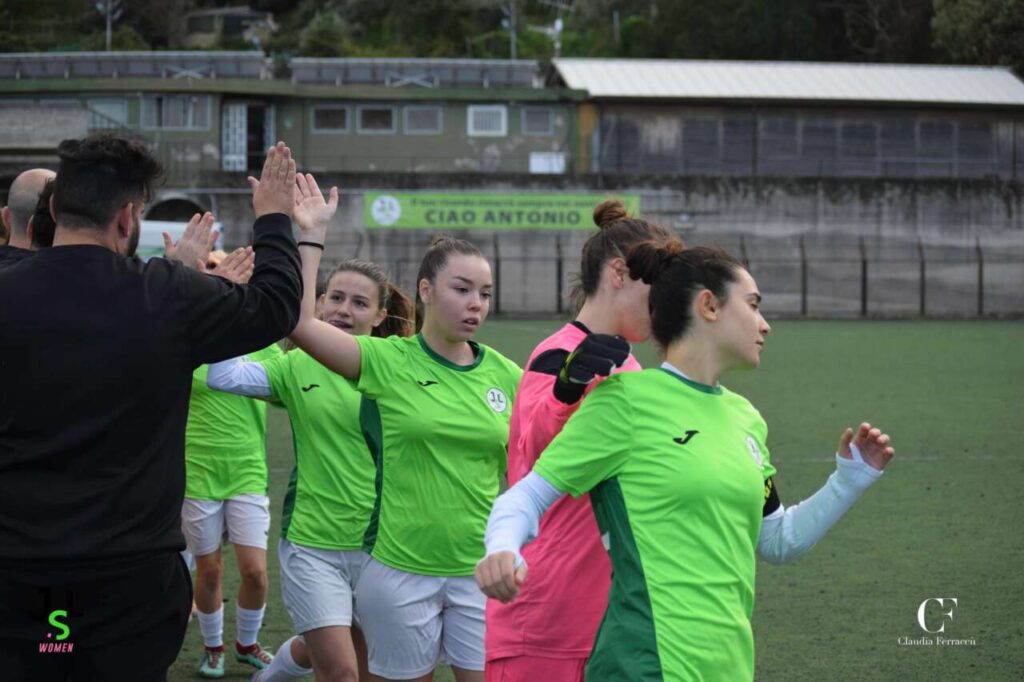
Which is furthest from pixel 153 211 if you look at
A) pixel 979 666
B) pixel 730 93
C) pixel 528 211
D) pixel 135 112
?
pixel 979 666

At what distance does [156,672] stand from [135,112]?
47115 mm

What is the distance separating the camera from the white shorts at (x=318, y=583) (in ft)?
17.7

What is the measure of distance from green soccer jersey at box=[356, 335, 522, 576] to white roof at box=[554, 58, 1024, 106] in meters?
43.3

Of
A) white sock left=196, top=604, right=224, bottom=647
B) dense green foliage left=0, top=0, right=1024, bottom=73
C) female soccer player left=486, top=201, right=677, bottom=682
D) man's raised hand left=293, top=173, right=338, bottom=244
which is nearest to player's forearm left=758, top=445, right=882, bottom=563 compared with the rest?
female soccer player left=486, top=201, right=677, bottom=682

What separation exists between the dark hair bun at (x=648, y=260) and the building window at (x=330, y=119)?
153 ft

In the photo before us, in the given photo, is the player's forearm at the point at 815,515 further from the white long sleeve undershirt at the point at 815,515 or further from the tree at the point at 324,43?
the tree at the point at 324,43

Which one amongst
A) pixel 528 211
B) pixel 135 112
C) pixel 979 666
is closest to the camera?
pixel 979 666

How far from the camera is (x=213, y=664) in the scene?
707cm

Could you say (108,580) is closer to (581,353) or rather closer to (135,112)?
(581,353)

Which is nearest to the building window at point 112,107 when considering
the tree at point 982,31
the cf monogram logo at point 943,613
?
the tree at point 982,31

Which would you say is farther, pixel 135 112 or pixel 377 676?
pixel 135 112

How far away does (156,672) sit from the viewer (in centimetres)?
351

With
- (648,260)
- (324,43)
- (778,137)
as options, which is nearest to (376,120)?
(778,137)

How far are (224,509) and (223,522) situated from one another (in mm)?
97
